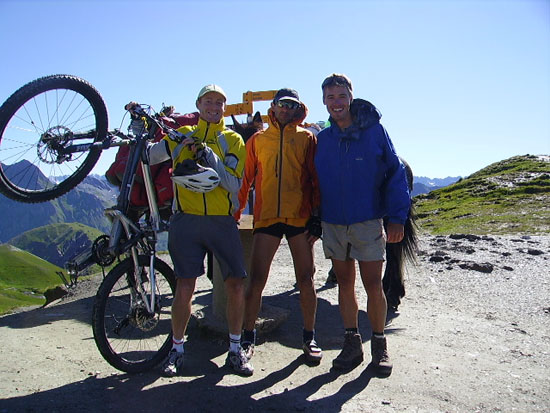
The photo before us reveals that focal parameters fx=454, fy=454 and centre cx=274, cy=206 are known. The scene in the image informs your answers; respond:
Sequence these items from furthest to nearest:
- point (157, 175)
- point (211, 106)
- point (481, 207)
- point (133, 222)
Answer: point (481, 207)
point (157, 175)
point (133, 222)
point (211, 106)

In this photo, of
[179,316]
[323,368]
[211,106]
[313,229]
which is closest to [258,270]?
[313,229]

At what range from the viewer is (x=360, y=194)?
14.0ft

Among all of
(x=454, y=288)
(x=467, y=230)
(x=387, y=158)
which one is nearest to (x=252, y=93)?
(x=454, y=288)

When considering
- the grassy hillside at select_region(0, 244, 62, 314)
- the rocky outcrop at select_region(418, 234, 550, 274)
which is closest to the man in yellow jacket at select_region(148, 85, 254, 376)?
the rocky outcrop at select_region(418, 234, 550, 274)

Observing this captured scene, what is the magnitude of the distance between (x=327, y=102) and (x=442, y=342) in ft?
10.2

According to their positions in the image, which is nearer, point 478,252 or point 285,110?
point 285,110

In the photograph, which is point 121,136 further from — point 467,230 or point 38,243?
point 38,243

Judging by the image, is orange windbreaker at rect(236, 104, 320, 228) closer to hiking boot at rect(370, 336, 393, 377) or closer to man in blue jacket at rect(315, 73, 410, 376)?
man in blue jacket at rect(315, 73, 410, 376)

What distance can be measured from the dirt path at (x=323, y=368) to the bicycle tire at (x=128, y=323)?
0.61 feet

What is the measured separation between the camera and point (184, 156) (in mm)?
4070

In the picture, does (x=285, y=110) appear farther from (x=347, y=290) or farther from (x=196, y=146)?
(x=347, y=290)

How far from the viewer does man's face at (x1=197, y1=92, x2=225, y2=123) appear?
4105mm

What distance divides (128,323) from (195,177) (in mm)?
1621

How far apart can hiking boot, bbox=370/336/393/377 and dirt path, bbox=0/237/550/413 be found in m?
0.10
